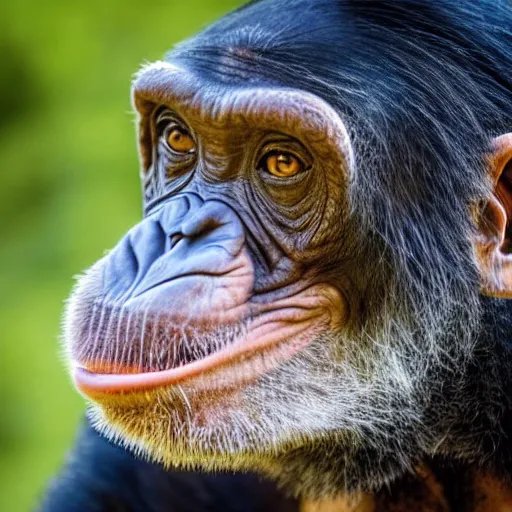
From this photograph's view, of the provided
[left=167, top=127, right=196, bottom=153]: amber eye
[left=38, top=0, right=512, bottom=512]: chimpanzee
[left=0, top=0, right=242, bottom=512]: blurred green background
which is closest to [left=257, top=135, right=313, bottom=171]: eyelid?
[left=38, top=0, right=512, bottom=512]: chimpanzee

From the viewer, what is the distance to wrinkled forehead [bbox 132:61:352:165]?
11.6 ft

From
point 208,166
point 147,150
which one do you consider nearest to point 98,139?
point 147,150

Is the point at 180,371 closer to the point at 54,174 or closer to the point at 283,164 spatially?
the point at 283,164

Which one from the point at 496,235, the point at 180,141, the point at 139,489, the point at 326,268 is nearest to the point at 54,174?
the point at 139,489

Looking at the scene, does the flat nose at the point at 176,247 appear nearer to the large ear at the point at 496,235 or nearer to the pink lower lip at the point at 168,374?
the pink lower lip at the point at 168,374

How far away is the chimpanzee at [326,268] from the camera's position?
3539 millimetres

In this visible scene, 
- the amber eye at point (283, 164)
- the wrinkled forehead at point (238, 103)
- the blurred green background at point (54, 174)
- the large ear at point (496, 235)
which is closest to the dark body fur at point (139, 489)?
the large ear at point (496, 235)

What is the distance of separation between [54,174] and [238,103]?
525cm

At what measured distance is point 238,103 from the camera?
12.1 feet

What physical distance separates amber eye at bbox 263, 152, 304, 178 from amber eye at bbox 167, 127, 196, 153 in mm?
406

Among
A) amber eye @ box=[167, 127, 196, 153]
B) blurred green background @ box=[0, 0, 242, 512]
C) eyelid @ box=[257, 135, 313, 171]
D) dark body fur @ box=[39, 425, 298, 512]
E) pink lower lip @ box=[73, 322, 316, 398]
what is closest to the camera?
Answer: pink lower lip @ box=[73, 322, 316, 398]

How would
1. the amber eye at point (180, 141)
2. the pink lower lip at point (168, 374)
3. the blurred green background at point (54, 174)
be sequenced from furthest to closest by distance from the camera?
the blurred green background at point (54, 174)
the amber eye at point (180, 141)
the pink lower lip at point (168, 374)

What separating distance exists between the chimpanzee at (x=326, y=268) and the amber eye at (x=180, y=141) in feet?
0.10

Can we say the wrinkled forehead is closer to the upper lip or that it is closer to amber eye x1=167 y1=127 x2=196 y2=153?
amber eye x1=167 y1=127 x2=196 y2=153
